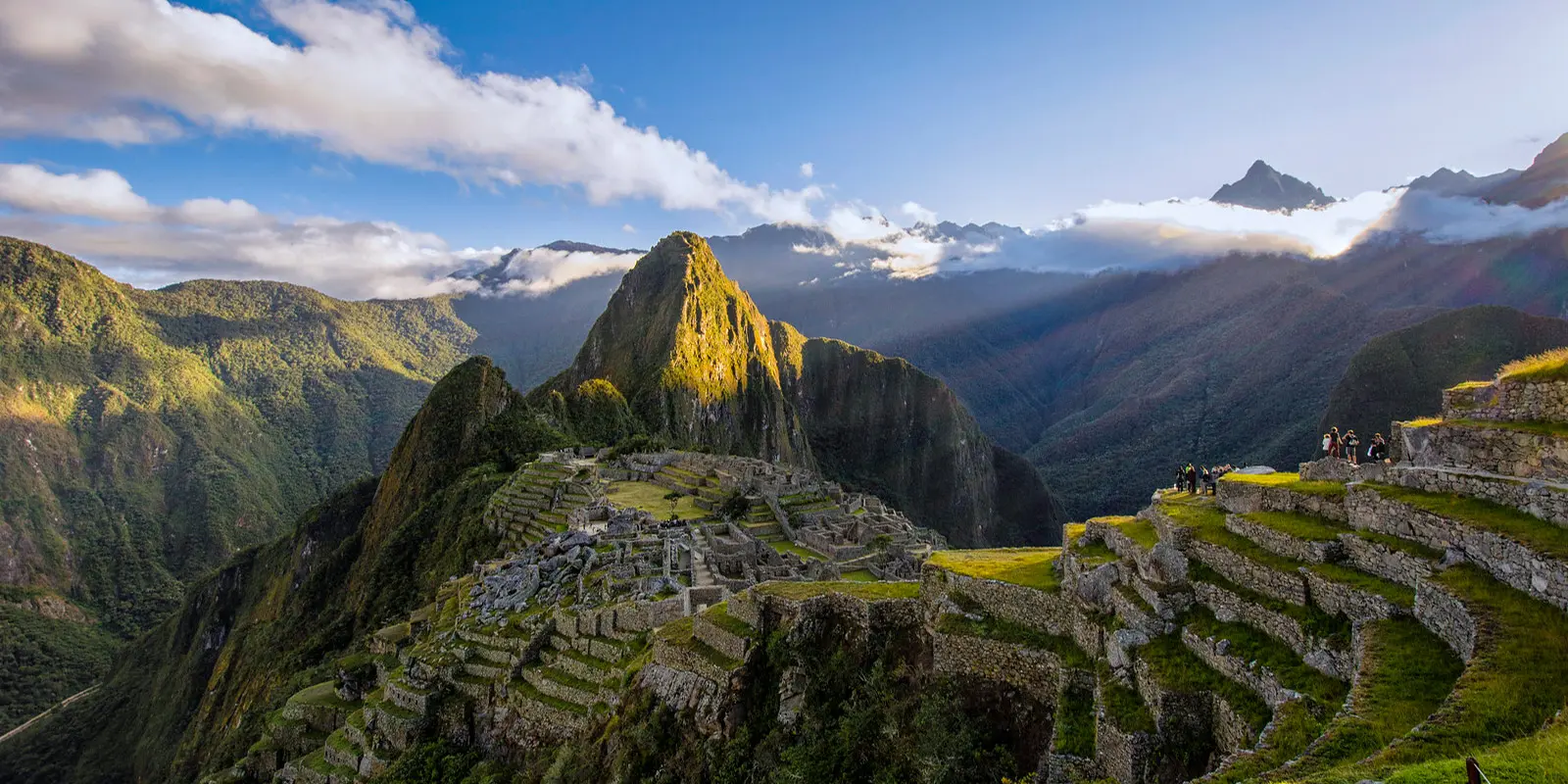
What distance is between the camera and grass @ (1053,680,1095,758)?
1127cm

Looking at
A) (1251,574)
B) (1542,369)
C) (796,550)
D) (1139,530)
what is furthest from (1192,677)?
(796,550)

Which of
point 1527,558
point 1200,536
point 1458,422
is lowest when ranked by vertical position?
point 1200,536

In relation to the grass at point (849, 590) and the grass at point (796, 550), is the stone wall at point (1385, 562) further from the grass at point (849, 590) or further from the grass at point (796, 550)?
the grass at point (796, 550)

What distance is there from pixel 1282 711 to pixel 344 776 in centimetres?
2474

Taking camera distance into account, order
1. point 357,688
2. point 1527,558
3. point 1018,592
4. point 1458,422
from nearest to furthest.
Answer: point 1527,558, point 1458,422, point 1018,592, point 357,688

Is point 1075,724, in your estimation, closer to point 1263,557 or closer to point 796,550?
point 1263,557

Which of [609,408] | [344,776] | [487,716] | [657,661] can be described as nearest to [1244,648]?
[657,661]

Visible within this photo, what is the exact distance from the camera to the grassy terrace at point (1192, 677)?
947 cm

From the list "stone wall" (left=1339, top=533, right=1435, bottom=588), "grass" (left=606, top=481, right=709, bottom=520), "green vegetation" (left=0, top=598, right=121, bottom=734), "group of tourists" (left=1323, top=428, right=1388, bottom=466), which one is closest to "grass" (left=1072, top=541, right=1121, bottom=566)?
"stone wall" (left=1339, top=533, right=1435, bottom=588)

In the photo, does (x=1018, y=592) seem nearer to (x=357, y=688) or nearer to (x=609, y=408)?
(x=357, y=688)

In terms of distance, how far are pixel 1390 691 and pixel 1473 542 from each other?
2777mm

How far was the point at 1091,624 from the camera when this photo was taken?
12.7 m

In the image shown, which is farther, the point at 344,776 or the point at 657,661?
the point at 344,776

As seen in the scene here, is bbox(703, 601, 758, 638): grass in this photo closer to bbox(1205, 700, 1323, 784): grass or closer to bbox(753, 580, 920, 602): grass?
bbox(753, 580, 920, 602): grass
